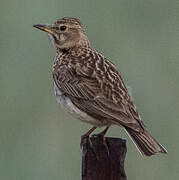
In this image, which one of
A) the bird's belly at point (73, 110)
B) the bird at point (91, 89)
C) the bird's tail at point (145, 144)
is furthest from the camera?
the bird's belly at point (73, 110)

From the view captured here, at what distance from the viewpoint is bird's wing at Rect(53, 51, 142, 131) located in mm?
7254

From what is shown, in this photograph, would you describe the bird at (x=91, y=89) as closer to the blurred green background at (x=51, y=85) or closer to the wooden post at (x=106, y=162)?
the wooden post at (x=106, y=162)

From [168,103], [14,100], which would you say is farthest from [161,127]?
[14,100]

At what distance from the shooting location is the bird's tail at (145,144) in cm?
691

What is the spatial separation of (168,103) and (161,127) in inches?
15.9

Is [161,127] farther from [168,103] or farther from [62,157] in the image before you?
[62,157]

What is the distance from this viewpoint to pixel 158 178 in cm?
911

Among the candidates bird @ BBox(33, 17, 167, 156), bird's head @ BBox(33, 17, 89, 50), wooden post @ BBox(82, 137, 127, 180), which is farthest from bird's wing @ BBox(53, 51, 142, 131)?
wooden post @ BBox(82, 137, 127, 180)

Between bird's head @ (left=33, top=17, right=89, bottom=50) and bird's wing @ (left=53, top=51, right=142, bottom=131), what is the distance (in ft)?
1.74

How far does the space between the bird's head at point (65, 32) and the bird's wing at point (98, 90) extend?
0.53 meters

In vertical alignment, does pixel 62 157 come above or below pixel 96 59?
below

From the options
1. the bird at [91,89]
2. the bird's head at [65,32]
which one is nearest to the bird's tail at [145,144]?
the bird at [91,89]

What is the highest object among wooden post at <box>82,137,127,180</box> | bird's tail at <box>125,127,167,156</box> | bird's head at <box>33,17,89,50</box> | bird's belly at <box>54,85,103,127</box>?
bird's head at <box>33,17,89,50</box>

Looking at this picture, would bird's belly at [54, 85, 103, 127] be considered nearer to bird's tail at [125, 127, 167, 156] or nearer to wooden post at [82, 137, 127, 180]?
bird's tail at [125, 127, 167, 156]
